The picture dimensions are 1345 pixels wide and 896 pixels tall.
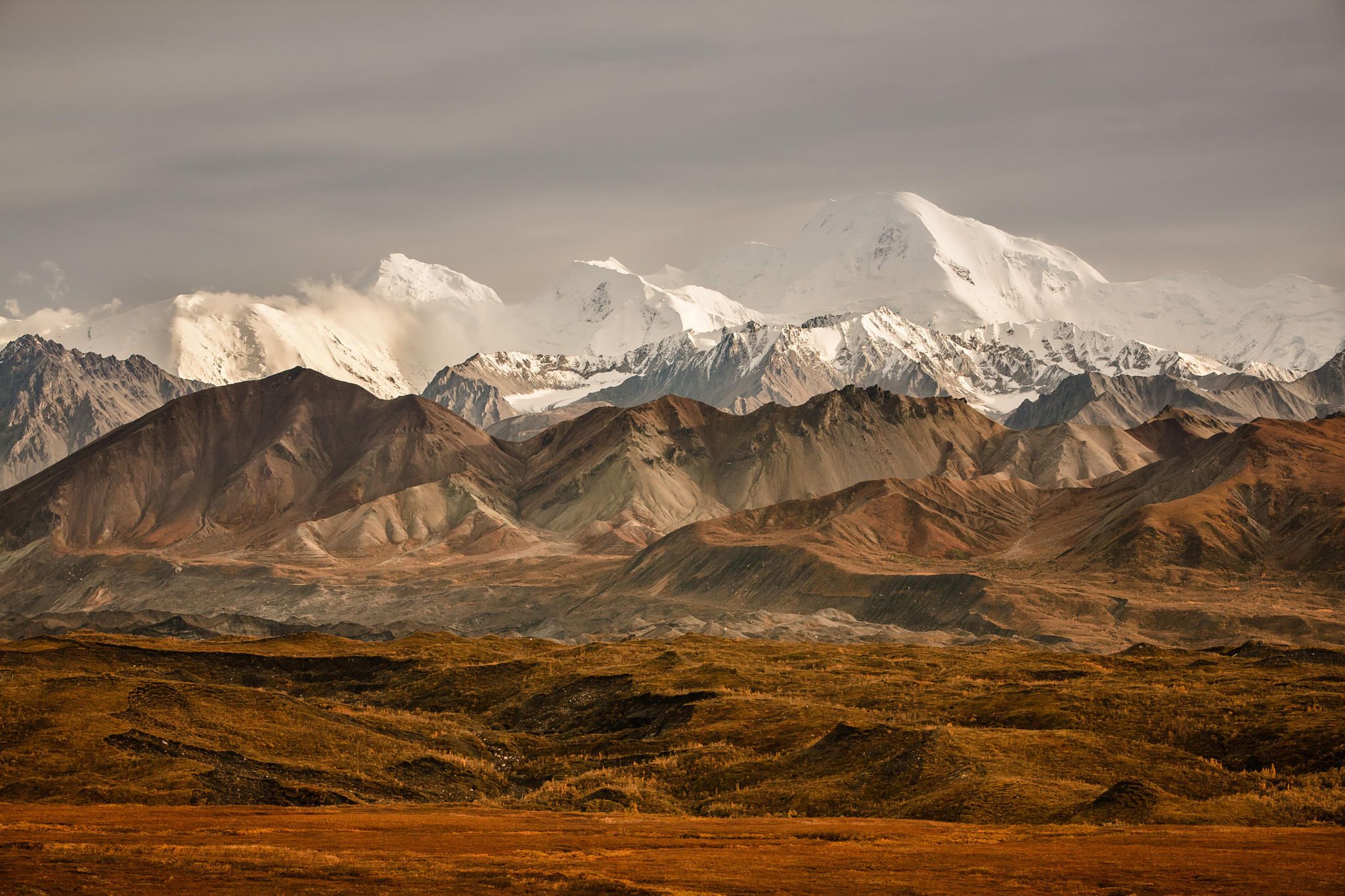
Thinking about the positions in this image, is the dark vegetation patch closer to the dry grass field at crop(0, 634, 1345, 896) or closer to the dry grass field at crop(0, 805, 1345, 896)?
the dry grass field at crop(0, 634, 1345, 896)

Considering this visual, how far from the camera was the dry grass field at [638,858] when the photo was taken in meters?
31.3

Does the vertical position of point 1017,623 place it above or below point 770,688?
below

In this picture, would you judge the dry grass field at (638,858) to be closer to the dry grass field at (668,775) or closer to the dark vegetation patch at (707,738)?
the dry grass field at (668,775)

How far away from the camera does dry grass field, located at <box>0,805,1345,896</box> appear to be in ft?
103

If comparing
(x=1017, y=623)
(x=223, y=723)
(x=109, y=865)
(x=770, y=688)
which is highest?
(x=109, y=865)

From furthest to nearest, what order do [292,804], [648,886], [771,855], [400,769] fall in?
[400,769], [292,804], [771,855], [648,886]

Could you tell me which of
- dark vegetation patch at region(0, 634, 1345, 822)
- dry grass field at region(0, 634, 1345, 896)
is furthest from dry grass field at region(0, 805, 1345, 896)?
dark vegetation patch at region(0, 634, 1345, 822)

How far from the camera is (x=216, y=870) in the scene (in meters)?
32.7

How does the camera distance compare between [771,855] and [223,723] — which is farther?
[223,723]

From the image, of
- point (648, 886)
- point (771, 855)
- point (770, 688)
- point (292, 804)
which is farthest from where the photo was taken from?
point (770, 688)

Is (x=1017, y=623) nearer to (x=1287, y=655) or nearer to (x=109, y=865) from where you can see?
(x=1287, y=655)

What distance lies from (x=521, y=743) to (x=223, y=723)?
64.5 feet

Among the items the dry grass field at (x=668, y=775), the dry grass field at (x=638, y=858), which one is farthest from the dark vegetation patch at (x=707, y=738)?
the dry grass field at (x=638, y=858)

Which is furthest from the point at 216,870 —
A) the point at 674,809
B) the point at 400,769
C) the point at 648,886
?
the point at 400,769
